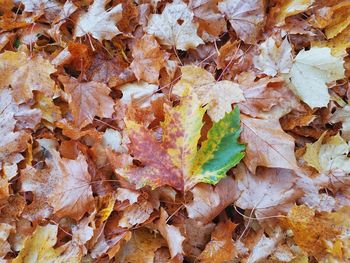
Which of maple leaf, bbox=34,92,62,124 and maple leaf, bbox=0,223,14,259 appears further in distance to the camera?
maple leaf, bbox=34,92,62,124

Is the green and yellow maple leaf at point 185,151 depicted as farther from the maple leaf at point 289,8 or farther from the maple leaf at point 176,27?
the maple leaf at point 289,8

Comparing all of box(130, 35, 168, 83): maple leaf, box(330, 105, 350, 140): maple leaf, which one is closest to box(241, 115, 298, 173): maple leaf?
box(330, 105, 350, 140): maple leaf

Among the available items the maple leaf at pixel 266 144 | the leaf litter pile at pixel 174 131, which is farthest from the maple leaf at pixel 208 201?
the maple leaf at pixel 266 144

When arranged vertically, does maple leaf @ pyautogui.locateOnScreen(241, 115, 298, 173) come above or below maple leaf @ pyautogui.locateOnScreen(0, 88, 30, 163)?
below

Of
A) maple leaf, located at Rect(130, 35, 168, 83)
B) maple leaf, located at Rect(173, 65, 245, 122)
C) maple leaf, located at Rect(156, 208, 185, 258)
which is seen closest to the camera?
maple leaf, located at Rect(156, 208, 185, 258)

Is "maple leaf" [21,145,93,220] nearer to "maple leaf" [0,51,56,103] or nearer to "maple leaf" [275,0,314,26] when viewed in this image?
"maple leaf" [0,51,56,103]

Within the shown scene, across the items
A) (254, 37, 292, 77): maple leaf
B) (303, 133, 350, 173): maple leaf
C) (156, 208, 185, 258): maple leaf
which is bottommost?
(303, 133, 350, 173): maple leaf
